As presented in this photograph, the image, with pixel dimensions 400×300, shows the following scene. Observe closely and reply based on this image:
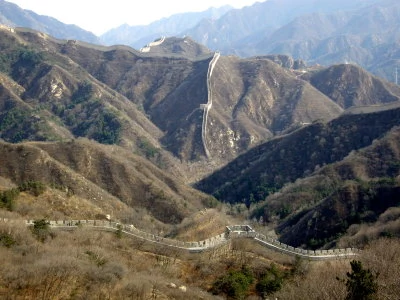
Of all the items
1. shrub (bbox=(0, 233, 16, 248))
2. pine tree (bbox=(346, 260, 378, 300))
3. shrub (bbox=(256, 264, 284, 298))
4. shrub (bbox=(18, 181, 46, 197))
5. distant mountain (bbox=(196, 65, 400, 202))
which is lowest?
distant mountain (bbox=(196, 65, 400, 202))

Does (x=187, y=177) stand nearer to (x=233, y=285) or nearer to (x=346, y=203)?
(x=346, y=203)

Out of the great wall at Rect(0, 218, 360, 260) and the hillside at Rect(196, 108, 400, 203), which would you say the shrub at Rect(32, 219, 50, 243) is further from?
the hillside at Rect(196, 108, 400, 203)

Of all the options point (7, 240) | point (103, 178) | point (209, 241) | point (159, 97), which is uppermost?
point (7, 240)

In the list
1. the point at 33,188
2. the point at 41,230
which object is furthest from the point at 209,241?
the point at 33,188

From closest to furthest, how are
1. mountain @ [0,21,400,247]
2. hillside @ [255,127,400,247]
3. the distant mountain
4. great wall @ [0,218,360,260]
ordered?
great wall @ [0,218,360,260], hillside @ [255,127,400,247], mountain @ [0,21,400,247], the distant mountain

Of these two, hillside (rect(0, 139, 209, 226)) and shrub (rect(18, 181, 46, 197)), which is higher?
shrub (rect(18, 181, 46, 197))

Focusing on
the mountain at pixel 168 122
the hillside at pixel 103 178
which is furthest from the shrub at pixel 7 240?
the hillside at pixel 103 178

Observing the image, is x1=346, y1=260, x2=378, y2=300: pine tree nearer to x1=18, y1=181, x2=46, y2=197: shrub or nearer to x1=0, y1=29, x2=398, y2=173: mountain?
x1=18, y1=181, x2=46, y2=197: shrub

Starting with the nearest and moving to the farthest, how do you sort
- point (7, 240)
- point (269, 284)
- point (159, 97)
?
point (7, 240) → point (269, 284) → point (159, 97)

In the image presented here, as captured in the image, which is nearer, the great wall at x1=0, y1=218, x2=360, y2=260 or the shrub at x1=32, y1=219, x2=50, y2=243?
the shrub at x1=32, y1=219, x2=50, y2=243

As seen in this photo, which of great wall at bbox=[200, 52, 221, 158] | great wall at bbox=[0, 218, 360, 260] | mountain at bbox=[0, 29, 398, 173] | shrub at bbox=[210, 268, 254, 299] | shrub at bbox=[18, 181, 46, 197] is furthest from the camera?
great wall at bbox=[200, 52, 221, 158]

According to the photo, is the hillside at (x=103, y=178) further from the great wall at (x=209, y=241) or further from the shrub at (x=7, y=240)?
the shrub at (x=7, y=240)

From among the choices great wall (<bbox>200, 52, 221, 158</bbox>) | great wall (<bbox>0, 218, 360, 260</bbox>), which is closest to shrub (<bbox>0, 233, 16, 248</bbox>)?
great wall (<bbox>0, 218, 360, 260</bbox>)
